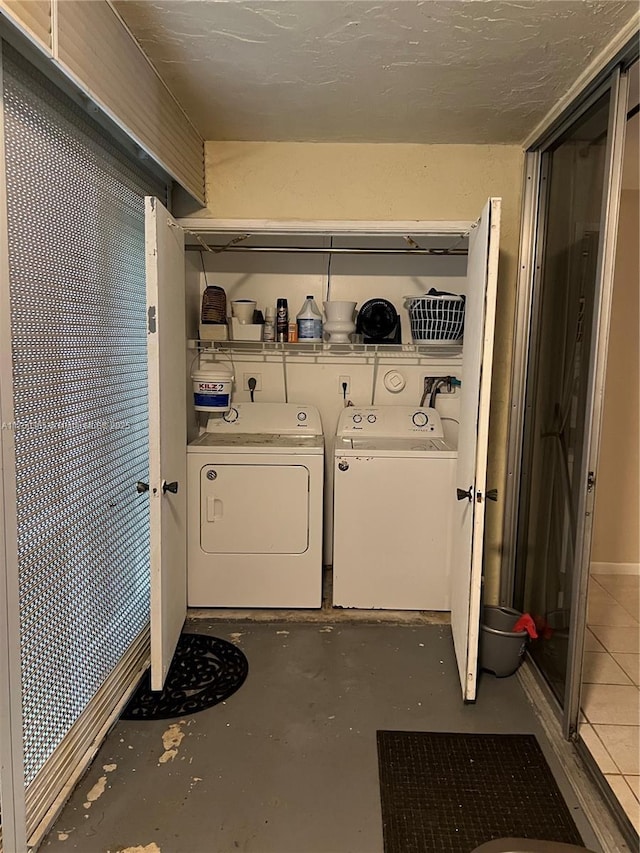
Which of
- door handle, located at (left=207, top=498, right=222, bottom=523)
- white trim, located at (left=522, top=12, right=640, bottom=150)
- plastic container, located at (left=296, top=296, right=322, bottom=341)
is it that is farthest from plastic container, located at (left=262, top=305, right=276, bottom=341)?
white trim, located at (left=522, top=12, right=640, bottom=150)

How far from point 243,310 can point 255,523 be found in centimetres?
118

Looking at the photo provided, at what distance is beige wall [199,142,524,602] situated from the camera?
2971 mm

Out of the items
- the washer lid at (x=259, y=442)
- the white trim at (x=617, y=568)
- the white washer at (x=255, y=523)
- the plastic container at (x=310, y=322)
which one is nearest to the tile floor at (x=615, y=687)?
the white trim at (x=617, y=568)

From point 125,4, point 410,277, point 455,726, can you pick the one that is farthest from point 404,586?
point 125,4

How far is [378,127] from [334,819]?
9.04ft

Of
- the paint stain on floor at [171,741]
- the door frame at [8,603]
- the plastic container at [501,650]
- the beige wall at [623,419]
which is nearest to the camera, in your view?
the door frame at [8,603]

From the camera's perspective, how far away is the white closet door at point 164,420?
88.8 inches

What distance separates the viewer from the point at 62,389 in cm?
188

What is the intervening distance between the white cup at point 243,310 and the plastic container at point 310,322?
27cm

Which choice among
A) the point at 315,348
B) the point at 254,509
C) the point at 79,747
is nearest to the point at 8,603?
the point at 79,747

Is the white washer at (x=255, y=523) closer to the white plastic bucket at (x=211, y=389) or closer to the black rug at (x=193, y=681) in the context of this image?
the white plastic bucket at (x=211, y=389)

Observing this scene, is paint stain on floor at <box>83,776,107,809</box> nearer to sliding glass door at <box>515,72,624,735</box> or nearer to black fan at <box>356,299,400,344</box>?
sliding glass door at <box>515,72,624,735</box>

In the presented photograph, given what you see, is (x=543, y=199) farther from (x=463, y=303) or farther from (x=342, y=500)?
(x=342, y=500)

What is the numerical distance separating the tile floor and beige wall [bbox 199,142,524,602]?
1.46 m
